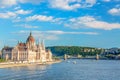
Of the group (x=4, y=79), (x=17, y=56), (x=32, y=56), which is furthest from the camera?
(x=32, y=56)

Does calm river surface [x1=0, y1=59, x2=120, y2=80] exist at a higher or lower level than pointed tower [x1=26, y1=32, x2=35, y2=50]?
lower

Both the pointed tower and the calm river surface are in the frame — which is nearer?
the calm river surface

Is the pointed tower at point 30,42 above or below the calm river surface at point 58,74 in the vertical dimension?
above

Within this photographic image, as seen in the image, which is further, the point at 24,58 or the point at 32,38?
the point at 32,38

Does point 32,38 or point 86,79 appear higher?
point 32,38

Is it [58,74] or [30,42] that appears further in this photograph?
[30,42]

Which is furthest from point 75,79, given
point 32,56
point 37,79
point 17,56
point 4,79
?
point 32,56

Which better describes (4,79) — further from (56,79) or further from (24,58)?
(24,58)

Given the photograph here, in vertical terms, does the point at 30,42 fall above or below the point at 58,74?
above

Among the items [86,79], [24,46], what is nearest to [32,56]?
[24,46]

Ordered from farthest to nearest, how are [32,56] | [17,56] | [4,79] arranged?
[32,56] → [17,56] → [4,79]

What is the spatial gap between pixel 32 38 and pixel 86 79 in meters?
122

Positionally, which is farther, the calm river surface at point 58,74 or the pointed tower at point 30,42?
the pointed tower at point 30,42

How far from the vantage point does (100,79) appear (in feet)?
258
